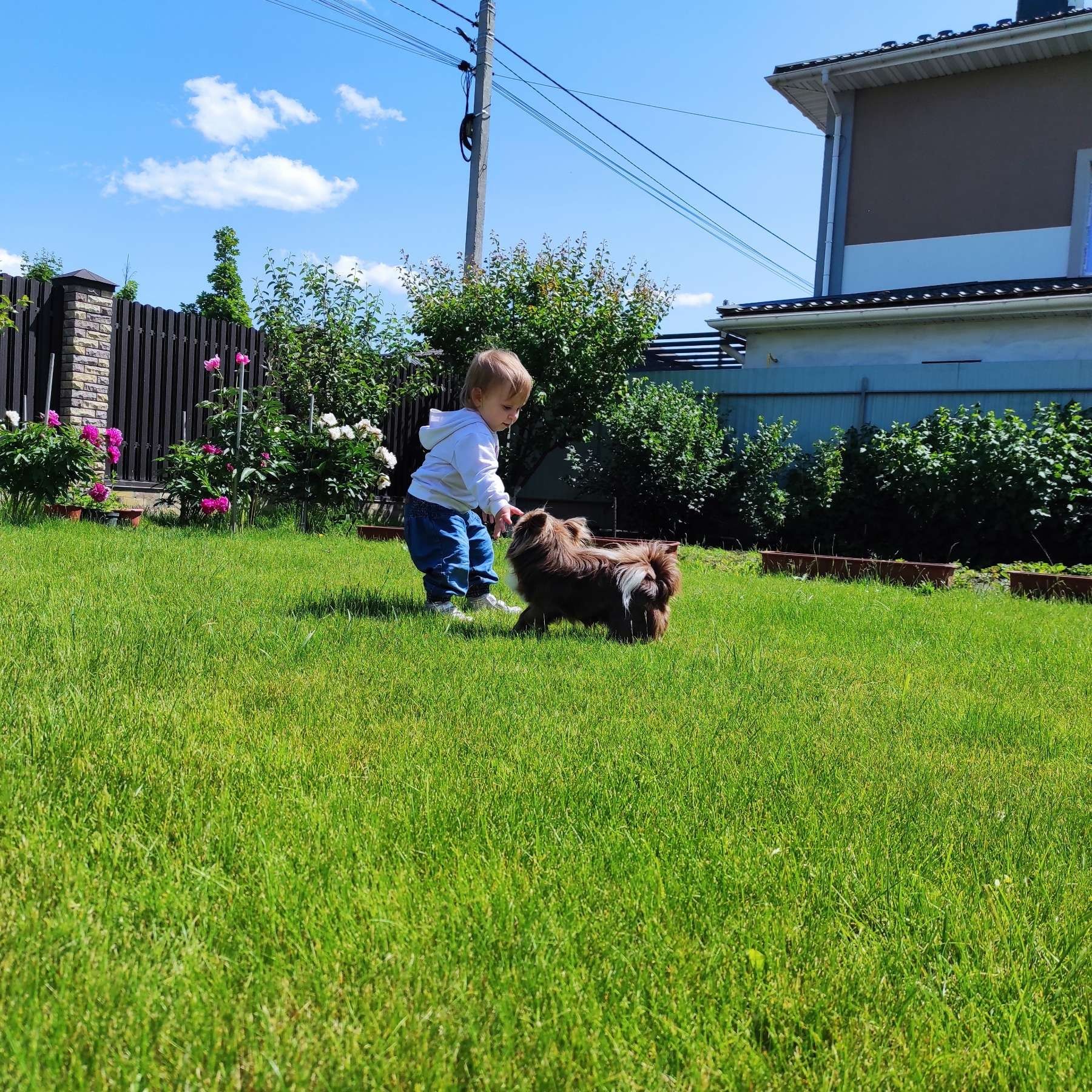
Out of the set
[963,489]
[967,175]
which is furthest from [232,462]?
[967,175]

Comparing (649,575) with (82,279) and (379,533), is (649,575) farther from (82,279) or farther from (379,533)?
(82,279)

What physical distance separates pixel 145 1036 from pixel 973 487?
34.0 feet

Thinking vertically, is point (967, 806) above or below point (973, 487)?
below

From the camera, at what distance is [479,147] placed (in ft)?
51.1

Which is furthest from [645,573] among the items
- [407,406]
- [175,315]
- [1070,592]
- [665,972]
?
[407,406]

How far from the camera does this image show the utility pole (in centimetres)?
1541

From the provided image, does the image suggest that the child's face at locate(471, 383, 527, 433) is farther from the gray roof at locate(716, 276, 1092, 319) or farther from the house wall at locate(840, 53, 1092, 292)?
the house wall at locate(840, 53, 1092, 292)

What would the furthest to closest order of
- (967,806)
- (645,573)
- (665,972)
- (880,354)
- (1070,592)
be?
(880,354)
(1070,592)
(645,573)
(967,806)
(665,972)

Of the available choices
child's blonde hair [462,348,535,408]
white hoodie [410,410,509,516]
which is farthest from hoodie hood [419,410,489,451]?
child's blonde hair [462,348,535,408]

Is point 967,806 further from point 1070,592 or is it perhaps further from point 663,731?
point 1070,592

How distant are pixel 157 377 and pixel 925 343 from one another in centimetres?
1008

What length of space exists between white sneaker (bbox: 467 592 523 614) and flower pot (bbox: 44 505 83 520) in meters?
5.27

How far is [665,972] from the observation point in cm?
158

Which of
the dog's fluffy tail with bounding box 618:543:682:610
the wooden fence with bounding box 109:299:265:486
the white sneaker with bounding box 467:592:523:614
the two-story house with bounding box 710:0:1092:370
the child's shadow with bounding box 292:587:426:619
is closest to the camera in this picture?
the dog's fluffy tail with bounding box 618:543:682:610
